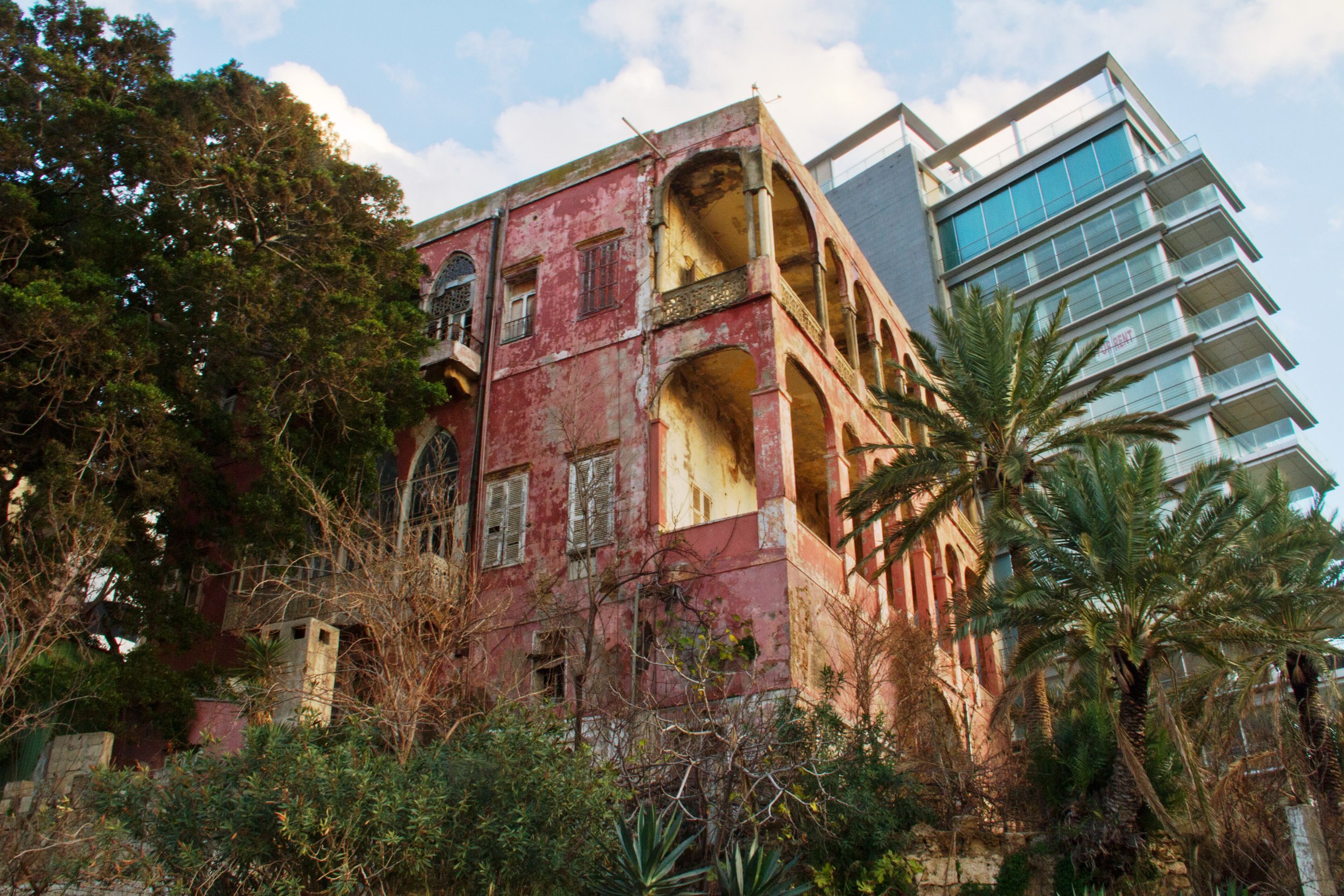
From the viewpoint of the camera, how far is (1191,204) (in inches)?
1517

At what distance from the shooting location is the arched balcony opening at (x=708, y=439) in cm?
1767

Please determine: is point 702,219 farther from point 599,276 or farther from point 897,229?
point 897,229

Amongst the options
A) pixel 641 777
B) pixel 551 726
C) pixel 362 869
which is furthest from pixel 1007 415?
pixel 362 869

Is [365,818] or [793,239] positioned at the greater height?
[793,239]

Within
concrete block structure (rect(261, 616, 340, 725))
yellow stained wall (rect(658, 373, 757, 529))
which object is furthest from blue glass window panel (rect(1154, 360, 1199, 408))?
concrete block structure (rect(261, 616, 340, 725))

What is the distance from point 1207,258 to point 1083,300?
4129 mm

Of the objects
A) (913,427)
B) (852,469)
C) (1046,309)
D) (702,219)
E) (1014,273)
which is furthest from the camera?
(1014,273)

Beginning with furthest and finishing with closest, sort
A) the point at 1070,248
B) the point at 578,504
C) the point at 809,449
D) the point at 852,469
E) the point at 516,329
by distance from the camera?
the point at 1070,248 < the point at 809,449 < the point at 516,329 < the point at 852,469 < the point at 578,504

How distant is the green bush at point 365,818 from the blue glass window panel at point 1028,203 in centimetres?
3642

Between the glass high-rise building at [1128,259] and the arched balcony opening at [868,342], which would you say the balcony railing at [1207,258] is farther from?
the arched balcony opening at [868,342]

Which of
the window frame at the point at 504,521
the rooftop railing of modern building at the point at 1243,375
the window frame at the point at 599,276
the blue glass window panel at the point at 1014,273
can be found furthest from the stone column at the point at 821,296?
the blue glass window panel at the point at 1014,273

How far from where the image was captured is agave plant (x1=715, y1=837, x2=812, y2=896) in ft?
33.3

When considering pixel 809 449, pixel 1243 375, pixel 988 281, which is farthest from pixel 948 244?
pixel 809 449

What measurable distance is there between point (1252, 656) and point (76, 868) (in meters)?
14.3
